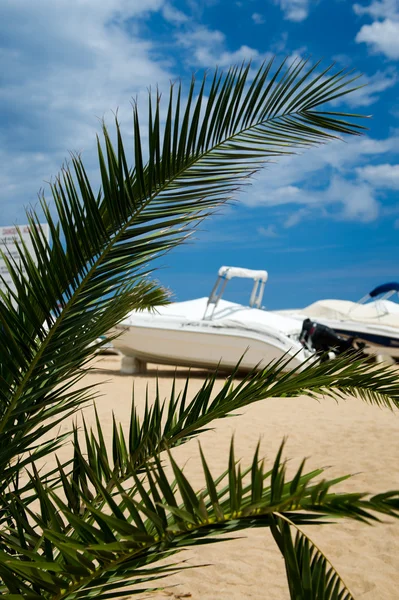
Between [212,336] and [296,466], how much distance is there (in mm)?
7096

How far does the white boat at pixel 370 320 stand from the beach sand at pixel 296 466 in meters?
5.24

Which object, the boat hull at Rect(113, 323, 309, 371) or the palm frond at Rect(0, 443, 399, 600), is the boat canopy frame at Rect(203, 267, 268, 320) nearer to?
the boat hull at Rect(113, 323, 309, 371)

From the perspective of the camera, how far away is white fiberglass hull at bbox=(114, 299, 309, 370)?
44.1 ft

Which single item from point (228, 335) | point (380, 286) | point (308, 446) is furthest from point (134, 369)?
point (380, 286)

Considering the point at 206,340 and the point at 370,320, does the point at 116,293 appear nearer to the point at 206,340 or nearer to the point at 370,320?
the point at 206,340

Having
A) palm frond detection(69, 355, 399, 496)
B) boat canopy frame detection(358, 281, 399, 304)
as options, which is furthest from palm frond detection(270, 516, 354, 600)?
boat canopy frame detection(358, 281, 399, 304)

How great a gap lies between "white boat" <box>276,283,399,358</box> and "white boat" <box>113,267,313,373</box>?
2.62m

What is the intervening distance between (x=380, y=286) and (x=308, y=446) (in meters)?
13.8

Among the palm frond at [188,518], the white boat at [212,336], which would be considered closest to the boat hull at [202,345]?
the white boat at [212,336]

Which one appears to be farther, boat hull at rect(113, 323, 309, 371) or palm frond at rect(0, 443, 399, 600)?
boat hull at rect(113, 323, 309, 371)

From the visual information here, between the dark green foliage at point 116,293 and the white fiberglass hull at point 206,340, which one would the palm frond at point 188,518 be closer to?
the dark green foliage at point 116,293

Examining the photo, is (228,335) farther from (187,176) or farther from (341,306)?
(341,306)

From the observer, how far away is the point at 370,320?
20.5 m

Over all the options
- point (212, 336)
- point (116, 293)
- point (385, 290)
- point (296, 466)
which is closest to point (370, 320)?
point (385, 290)
